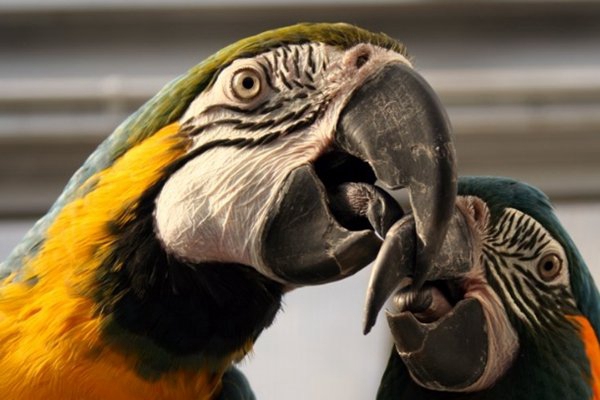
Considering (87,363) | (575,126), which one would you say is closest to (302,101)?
(87,363)

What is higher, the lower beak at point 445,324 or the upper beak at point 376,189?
the upper beak at point 376,189

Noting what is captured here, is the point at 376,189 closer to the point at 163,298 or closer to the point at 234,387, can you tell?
the point at 163,298

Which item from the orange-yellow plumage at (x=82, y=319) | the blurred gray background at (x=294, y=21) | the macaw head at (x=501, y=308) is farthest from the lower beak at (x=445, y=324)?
the blurred gray background at (x=294, y=21)

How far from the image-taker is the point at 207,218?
1787 mm

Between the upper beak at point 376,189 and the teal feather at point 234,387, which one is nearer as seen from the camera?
the upper beak at point 376,189

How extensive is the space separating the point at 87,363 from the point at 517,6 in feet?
6.70

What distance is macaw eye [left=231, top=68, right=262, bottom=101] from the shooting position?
1826mm

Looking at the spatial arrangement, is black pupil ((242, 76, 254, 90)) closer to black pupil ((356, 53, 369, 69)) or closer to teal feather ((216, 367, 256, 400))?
black pupil ((356, 53, 369, 69))

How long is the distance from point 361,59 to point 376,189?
218 mm

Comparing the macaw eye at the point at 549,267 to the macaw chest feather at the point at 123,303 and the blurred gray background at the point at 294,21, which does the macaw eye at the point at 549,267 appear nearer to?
the macaw chest feather at the point at 123,303

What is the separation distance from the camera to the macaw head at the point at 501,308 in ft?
6.50

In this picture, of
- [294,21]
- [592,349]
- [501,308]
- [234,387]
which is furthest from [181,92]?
[294,21]

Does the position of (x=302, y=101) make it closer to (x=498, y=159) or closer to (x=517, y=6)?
(x=517, y=6)

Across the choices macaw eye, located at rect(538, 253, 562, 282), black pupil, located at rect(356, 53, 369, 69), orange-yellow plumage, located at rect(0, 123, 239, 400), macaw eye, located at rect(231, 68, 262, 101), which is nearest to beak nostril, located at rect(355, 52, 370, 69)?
black pupil, located at rect(356, 53, 369, 69)
